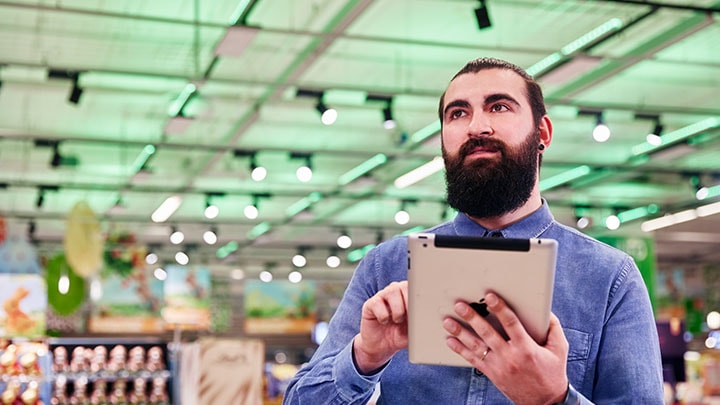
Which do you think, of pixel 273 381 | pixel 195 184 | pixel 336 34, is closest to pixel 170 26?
pixel 336 34

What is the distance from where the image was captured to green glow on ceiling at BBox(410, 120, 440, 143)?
1267 centimetres

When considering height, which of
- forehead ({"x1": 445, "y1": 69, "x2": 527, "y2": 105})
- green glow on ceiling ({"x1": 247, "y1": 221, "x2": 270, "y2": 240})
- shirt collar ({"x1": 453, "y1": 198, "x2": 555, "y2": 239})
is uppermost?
green glow on ceiling ({"x1": 247, "y1": 221, "x2": 270, "y2": 240})

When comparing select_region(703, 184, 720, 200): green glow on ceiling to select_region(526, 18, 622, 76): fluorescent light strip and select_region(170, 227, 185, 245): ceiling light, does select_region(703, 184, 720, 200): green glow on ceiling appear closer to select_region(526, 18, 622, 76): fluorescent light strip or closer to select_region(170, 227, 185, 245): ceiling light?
select_region(526, 18, 622, 76): fluorescent light strip

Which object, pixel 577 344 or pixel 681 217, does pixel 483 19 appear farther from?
pixel 681 217

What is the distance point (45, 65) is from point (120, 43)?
82 centimetres

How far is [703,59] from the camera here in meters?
10.7

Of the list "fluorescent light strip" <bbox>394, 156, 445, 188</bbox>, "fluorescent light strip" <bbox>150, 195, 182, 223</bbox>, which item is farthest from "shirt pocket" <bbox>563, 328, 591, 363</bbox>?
"fluorescent light strip" <bbox>150, 195, 182, 223</bbox>

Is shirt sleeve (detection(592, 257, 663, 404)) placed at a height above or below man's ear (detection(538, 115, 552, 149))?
below

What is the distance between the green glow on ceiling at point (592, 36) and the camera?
8984 mm

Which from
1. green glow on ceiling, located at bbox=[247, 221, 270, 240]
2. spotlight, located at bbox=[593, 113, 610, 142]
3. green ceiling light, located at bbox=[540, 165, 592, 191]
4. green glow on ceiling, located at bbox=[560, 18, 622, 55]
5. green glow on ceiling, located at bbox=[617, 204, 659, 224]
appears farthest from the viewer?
green glow on ceiling, located at bbox=[247, 221, 270, 240]

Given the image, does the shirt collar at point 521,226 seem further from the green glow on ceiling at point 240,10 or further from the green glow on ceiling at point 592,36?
the green glow on ceiling at point 592,36

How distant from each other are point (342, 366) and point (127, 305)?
17.4m

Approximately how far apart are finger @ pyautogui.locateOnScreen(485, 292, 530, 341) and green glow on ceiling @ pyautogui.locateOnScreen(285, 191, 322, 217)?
15.6m

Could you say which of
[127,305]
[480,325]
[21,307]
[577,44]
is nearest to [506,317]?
[480,325]
